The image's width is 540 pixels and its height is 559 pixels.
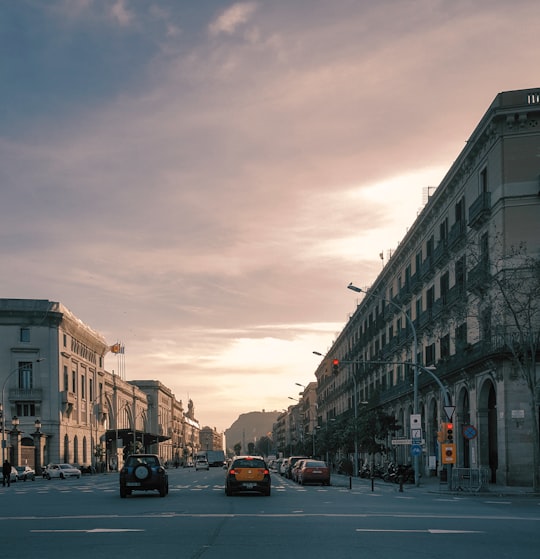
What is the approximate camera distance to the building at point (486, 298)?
36906 millimetres

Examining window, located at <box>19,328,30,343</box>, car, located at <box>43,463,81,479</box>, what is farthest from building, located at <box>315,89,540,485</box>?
window, located at <box>19,328,30,343</box>

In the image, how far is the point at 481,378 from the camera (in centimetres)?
4219

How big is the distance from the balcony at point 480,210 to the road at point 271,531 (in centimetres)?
1934

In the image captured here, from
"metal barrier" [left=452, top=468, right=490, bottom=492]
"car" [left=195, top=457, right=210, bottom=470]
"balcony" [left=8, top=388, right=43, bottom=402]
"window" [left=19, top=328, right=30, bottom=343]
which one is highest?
"window" [left=19, top=328, right=30, bottom=343]

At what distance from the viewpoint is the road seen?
41.9 ft

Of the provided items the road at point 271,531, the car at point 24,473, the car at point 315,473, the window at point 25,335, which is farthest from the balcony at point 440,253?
the window at point 25,335

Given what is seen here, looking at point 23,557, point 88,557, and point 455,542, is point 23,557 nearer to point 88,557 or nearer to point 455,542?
point 88,557

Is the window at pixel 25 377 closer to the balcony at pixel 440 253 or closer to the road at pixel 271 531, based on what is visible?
the balcony at pixel 440 253

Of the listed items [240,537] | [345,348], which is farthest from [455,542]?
[345,348]

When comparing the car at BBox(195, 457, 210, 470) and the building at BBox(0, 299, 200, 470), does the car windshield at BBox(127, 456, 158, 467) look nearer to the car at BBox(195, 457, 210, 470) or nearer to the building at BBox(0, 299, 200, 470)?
the building at BBox(0, 299, 200, 470)

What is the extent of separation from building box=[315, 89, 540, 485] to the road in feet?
46.0

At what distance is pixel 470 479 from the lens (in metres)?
35.2

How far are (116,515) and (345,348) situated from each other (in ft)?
282

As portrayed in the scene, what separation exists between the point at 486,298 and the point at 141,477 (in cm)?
1904
